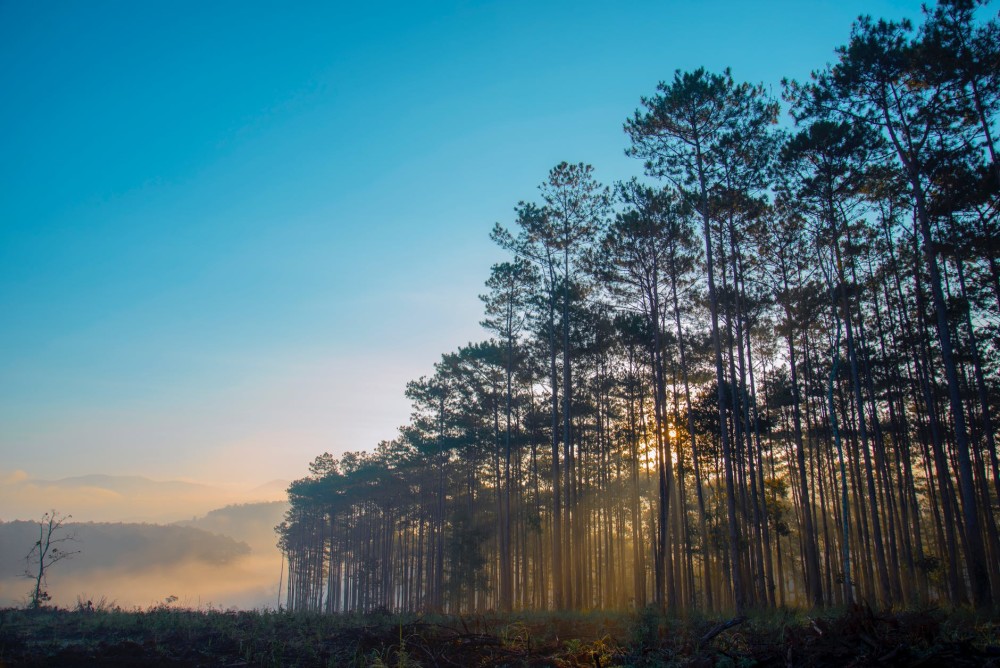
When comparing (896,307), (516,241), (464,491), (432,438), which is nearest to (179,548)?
(464,491)

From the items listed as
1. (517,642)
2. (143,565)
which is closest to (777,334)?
(517,642)

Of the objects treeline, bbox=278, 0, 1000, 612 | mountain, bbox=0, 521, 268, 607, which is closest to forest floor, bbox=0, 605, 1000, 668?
treeline, bbox=278, 0, 1000, 612

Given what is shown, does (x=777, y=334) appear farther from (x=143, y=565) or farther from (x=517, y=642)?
(x=143, y=565)

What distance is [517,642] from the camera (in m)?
7.73

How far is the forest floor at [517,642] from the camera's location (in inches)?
192

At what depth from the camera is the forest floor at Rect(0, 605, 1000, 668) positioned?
488 centimetres

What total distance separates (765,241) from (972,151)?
6.20 metres

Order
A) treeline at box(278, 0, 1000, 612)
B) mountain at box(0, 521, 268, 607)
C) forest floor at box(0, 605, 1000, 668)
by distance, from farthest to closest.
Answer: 1. mountain at box(0, 521, 268, 607)
2. treeline at box(278, 0, 1000, 612)
3. forest floor at box(0, 605, 1000, 668)

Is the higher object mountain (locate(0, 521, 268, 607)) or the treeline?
the treeline

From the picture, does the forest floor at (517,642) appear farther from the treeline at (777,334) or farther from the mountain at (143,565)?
the mountain at (143,565)

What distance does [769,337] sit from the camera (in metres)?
22.2

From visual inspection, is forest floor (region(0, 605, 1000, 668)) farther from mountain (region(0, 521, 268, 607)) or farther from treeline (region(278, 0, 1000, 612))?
mountain (region(0, 521, 268, 607))

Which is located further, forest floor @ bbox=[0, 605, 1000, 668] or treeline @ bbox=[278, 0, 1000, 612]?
treeline @ bbox=[278, 0, 1000, 612]

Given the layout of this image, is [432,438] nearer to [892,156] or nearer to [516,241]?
[516,241]
